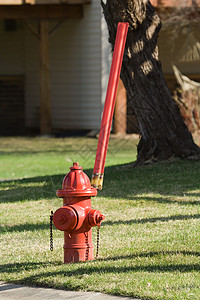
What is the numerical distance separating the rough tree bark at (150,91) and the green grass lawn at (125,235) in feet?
1.02

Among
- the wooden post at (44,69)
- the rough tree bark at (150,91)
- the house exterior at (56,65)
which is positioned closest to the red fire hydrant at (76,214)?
the rough tree bark at (150,91)

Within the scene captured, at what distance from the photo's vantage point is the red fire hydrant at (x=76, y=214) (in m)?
4.17

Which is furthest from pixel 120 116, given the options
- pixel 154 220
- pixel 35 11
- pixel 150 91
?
pixel 154 220

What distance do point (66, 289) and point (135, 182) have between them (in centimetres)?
427

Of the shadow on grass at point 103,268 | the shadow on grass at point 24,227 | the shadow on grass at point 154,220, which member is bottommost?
the shadow on grass at point 24,227

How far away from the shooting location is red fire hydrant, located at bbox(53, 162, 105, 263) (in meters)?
4.17

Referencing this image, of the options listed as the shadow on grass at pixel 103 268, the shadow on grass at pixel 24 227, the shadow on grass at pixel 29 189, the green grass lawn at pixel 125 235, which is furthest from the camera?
the shadow on grass at pixel 29 189

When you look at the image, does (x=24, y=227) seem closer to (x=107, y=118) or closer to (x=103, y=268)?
(x=103, y=268)

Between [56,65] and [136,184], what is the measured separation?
12.8 m

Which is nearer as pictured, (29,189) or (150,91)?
(29,189)

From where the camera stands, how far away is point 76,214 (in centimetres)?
416

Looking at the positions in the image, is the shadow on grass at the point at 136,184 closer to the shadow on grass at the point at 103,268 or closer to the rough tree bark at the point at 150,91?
the rough tree bark at the point at 150,91

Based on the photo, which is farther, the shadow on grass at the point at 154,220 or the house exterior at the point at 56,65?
the house exterior at the point at 56,65

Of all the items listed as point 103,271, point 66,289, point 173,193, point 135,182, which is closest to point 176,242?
point 103,271
